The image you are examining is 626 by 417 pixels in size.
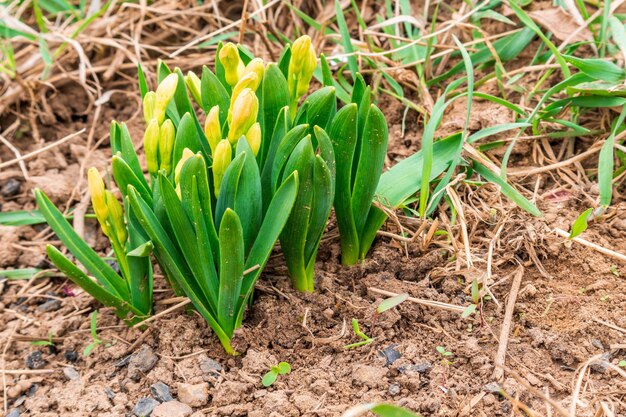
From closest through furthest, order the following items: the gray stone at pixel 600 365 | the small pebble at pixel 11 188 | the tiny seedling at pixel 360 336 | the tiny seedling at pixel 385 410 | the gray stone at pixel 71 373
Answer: the tiny seedling at pixel 385 410
the gray stone at pixel 600 365
the tiny seedling at pixel 360 336
the gray stone at pixel 71 373
the small pebble at pixel 11 188

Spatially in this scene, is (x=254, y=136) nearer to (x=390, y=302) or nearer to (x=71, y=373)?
(x=390, y=302)

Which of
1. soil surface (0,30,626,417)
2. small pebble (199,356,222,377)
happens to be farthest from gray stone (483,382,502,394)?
small pebble (199,356,222,377)

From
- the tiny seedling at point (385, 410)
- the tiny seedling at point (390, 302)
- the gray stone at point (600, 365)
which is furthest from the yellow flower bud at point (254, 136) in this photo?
the gray stone at point (600, 365)

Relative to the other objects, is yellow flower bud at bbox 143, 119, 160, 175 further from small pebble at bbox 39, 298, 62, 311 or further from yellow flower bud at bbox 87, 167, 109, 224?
small pebble at bbox 39, 298, 62, 311

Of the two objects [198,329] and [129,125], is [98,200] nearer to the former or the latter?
[198,329]

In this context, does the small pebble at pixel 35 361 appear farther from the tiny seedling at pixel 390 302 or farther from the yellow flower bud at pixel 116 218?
the tiny seedling at pixel 390 302

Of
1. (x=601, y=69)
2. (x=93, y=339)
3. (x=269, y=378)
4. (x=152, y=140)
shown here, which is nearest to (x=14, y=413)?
(x=93, y=339)
